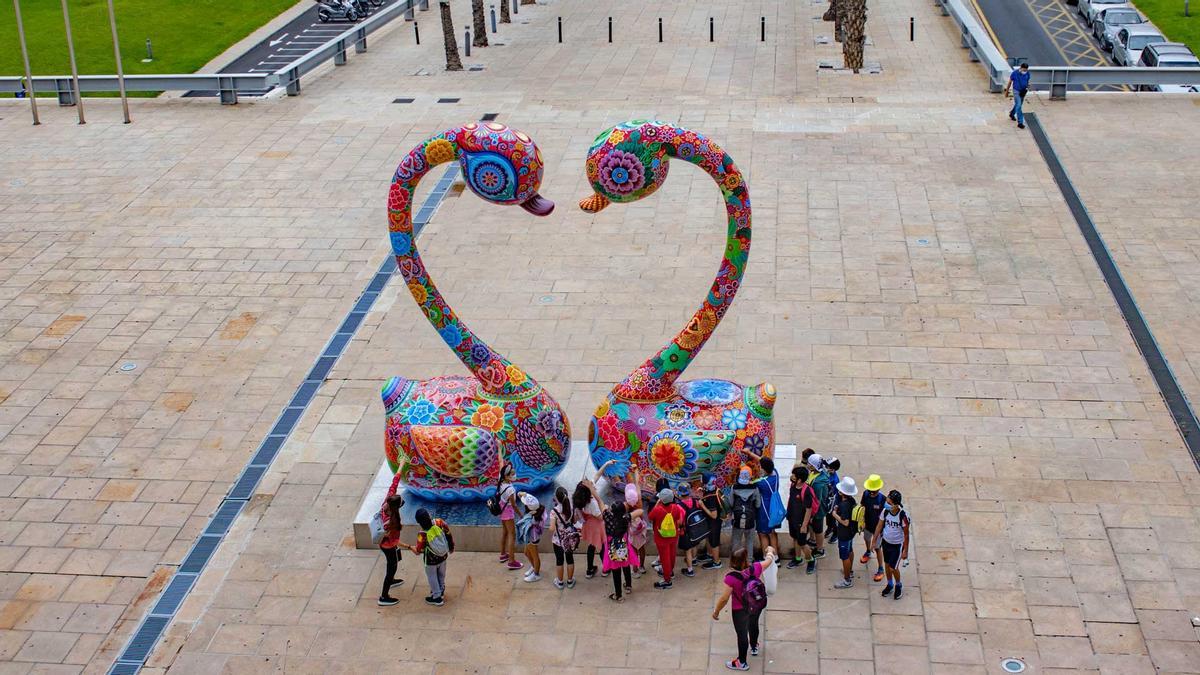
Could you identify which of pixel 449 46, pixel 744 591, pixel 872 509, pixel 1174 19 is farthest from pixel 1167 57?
pixel 744 591

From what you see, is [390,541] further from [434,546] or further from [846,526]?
[846,526]

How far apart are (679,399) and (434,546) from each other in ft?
9.62

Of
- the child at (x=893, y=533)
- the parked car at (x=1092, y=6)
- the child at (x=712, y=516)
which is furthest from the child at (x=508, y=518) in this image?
the parked car at (x=1092, y=6)

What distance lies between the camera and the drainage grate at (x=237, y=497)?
12.7 m

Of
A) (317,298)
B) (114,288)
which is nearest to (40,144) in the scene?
(114,288)

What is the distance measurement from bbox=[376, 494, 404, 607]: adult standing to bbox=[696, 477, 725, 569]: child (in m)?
2.95

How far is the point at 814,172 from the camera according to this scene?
2456 centimetres

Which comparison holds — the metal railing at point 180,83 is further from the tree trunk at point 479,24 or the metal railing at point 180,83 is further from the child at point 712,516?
the child at point 712,516

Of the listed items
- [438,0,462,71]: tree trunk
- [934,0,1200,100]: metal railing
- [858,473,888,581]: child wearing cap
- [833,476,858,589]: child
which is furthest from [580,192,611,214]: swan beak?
[438,0,462,71]: tree trunk

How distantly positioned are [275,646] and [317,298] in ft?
27.3

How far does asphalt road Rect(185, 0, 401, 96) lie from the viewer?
3906cm

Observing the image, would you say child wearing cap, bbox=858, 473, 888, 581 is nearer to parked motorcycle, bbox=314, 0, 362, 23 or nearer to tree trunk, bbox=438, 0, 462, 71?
tree trunk, bbox=438, 0, 462, 71

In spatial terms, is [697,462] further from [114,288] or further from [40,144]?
[40,144]

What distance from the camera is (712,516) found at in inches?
518
